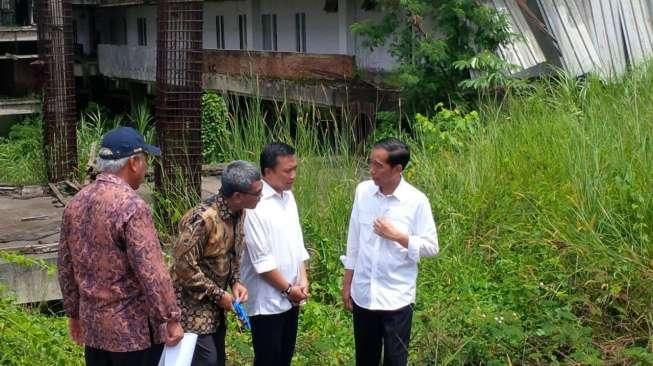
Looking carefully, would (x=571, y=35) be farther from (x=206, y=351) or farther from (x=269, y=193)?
(x=206, y=351)

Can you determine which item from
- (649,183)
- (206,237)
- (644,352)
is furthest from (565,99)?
(206,237)

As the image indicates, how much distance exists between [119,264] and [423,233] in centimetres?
153

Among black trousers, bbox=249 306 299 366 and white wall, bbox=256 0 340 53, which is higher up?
white wall, bbox=256 0 340 53

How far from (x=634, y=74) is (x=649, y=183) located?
2725 mm

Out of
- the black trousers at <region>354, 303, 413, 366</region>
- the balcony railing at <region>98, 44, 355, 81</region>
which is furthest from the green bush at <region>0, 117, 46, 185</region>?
the black trousers at <region>354, 303, 413, 366</region>

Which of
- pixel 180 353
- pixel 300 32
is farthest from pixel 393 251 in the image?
pixel 300 32

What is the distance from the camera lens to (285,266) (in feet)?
13.8

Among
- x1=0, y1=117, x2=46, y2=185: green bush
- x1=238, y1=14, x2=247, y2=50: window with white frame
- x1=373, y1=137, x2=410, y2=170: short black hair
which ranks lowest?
x1=0, y1=117, x2=46, y2=185: green bush

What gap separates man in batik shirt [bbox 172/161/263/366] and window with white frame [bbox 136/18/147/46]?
68.4 feet

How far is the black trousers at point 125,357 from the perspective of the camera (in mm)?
3578

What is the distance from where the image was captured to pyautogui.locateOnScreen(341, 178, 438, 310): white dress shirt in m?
4.23

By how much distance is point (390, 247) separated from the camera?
4254 mm

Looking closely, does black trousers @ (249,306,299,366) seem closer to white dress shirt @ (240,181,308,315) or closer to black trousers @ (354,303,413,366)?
white dress shirt @ (240,181,308,315)

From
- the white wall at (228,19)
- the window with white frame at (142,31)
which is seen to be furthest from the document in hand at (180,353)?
the window with white frame at (142,31)
